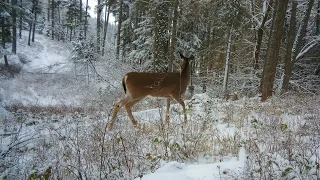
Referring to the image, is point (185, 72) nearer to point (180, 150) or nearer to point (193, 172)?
point (180, 150)

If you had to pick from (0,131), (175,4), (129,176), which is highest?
(175,4)

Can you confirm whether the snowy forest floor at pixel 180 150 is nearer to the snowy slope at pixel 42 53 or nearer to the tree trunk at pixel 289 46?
the tree trunk at pixel 289 46

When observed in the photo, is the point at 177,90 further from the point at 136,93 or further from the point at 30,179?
the point at 30,179

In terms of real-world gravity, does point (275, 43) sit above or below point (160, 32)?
below

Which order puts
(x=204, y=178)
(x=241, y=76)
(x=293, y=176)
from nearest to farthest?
(x=293, y=176) < (x=204, y=178) < (x=241, y=76)

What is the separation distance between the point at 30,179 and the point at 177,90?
5.03 meters

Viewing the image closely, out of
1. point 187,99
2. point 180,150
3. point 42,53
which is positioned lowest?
point 187,99

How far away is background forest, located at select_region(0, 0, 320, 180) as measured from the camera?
2.92 metres

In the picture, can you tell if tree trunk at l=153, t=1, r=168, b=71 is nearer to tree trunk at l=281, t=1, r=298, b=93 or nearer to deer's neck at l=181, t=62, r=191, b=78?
tree trunk at l=281, t=1, r=298, b=93

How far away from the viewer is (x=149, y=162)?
2.86 meters

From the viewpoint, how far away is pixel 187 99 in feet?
49.5

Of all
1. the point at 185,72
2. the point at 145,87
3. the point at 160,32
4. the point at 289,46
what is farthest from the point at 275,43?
the point at 160,32

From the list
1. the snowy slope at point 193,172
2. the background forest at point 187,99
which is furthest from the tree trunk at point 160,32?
the snowy slope at point 193,172

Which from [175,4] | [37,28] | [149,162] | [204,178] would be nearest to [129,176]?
[149,162]
